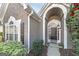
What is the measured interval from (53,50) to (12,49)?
77 centimetres

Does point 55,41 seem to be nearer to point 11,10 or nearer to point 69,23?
point 69,23

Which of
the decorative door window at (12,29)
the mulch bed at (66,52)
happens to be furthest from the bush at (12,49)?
the mulch bed at (66,52)

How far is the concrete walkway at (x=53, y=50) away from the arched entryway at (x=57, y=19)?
0.11 meters

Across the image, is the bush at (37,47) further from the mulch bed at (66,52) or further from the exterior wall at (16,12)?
the exterior wall at (16,12)

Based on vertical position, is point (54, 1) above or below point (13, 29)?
above

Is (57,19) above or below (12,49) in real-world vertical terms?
above

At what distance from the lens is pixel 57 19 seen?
386 cm

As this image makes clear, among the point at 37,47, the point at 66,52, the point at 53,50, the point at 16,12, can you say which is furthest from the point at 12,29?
the point at 66,52

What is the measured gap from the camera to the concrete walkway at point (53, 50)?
385 cm

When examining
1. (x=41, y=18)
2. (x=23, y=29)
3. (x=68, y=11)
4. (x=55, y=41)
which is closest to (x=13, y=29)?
(x=23, y=29)

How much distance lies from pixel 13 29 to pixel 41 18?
1.88 ft

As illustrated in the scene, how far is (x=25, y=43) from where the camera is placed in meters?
3.90

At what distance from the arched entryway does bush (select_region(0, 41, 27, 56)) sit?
0.47m

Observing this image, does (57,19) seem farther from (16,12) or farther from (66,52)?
(16,12)
